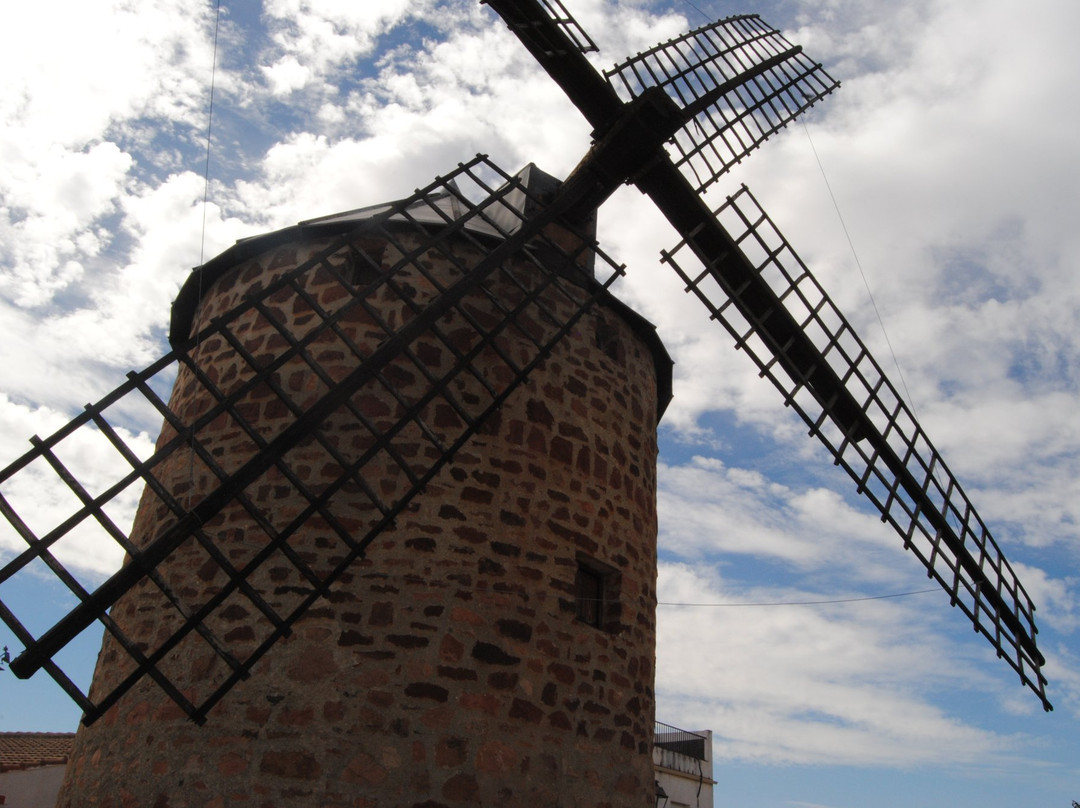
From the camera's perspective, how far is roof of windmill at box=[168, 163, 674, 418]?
19.8 ft

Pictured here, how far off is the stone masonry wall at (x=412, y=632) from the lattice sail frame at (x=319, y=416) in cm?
5

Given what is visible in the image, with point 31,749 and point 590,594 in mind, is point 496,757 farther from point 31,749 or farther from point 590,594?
point 31,749

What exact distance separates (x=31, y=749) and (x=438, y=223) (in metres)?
11.9

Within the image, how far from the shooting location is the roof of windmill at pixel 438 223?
6027 mm

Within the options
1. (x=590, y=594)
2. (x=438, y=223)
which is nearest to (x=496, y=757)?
(x=590, y=594)

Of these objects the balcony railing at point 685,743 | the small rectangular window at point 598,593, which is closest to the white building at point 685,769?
the balcony railing at point 685,743

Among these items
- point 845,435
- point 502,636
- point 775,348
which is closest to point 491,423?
point 502,636

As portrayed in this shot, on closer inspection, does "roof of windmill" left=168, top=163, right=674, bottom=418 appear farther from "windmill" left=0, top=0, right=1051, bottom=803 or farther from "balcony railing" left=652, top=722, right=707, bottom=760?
"balcony railing" left=652, top=722, right=707, bottom=760

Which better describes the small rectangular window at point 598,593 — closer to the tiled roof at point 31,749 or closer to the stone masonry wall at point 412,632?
the stone masonry wall at point 412,632

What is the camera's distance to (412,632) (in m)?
4.84

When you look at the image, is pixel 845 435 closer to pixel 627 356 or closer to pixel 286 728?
pixel 627 356

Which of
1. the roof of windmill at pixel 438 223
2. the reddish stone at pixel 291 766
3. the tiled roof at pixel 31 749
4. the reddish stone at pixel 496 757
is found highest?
the roof of windmill at pixel 438 223

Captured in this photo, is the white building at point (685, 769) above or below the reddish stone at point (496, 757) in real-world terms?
above

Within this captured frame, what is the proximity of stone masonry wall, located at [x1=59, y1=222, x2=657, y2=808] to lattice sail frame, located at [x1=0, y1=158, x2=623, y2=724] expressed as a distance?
0.15 feet
